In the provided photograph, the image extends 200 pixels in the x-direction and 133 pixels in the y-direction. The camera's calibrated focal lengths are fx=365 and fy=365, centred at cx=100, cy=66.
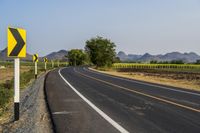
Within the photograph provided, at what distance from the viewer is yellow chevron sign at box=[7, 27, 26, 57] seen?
434 inches

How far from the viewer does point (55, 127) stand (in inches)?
393

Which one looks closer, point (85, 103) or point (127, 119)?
point (127, 119)

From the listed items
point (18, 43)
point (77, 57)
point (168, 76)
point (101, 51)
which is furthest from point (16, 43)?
point (77, 57)

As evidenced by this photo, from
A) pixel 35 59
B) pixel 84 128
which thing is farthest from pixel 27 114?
pixel 35 59

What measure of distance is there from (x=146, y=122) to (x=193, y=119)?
4.95 feet

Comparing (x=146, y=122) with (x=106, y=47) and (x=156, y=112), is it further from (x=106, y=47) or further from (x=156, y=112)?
(x=106, y=47)

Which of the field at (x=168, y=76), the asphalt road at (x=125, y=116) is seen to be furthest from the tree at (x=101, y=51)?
the asphalt road at (x=125, y=116)

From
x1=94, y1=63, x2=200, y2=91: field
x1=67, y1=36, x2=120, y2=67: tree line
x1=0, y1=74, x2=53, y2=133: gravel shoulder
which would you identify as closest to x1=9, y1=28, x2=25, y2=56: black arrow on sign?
x1=0, y1=74, x2=53, y2=133: gravel shoulder

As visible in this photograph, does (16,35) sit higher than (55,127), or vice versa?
(16,35)

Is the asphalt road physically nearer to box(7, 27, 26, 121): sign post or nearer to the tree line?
box(7, 27, 26, 121): sign post

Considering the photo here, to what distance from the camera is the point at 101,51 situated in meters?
96.7

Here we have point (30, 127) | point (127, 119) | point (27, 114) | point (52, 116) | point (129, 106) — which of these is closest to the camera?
point (30, 127)

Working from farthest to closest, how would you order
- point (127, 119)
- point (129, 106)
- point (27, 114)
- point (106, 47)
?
point (106, 47) → point (129, 106) → point (27, 114) → point (127, 119)

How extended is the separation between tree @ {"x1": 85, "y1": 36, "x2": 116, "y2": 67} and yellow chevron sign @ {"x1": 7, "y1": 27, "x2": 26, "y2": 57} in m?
83.8
